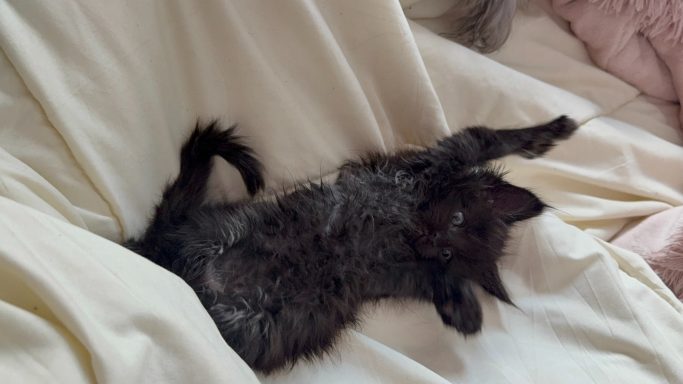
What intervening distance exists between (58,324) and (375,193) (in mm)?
528

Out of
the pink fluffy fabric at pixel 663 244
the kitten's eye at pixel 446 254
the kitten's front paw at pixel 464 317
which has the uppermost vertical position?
the kitten's eye at pixel 446 254

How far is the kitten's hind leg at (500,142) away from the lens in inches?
38.9

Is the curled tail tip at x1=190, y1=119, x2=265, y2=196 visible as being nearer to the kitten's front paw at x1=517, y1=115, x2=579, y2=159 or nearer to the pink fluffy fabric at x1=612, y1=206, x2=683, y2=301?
the kitten's front paw at x1=517, y1=115, x2=579, y2=159

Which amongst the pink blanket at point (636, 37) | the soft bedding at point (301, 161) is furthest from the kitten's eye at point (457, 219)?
the pink blanket at point (636, 37)

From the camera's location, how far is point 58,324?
1.86ft

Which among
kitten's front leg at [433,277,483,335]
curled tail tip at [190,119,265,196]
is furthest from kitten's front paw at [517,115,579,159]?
curled tail tip at [190,119,265,196]

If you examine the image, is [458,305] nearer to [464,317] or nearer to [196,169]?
[464,317]

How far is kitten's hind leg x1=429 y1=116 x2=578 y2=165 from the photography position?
99 cm

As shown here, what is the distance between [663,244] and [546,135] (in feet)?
0.91

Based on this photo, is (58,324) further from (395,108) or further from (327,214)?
(395,108)

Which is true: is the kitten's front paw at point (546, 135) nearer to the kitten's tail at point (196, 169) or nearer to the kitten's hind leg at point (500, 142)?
the kitten's hind leg at point (500, 142)

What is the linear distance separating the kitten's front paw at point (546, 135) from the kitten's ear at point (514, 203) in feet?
0.30

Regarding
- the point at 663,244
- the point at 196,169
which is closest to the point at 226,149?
the point at 196,169

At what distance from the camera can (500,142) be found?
102cm
